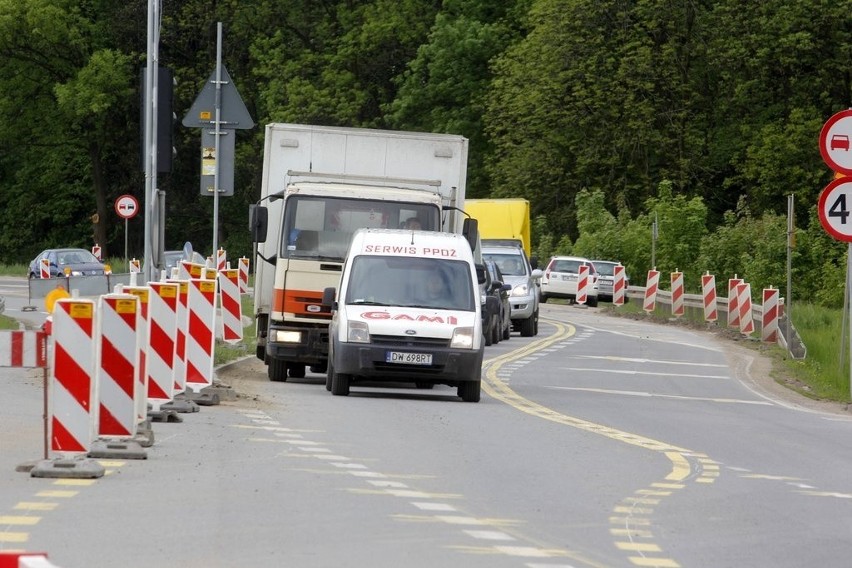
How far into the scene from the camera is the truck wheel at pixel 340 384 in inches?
843

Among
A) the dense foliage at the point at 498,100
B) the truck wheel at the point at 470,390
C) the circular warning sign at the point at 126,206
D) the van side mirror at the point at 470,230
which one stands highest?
the dense foliage at the point at 498,100

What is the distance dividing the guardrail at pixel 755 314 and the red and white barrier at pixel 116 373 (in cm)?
1885

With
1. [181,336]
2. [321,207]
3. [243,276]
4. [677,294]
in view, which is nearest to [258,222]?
[321,207]

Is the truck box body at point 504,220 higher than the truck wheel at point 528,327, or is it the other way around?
the truck box body at point 504,220

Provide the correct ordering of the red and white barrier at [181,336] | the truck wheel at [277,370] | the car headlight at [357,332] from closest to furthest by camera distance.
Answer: the red and white barrier at [181,336], the car headlight at [357,332], the truck wheel at [277,370]

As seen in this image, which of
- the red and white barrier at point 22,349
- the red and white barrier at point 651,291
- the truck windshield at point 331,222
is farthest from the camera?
the red and white barrier at point 651,291

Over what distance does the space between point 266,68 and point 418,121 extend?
738 centimetres

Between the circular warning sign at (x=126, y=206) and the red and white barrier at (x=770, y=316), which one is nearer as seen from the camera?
the red and white barrier at (x=770, y=316)

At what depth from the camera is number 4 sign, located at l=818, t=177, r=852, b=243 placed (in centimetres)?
2214

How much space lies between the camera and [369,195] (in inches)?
964

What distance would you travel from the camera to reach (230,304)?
83.5 feet

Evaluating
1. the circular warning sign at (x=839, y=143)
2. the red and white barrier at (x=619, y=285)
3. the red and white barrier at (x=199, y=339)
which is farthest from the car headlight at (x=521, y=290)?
the red and white barrier at (x=199, y=339)

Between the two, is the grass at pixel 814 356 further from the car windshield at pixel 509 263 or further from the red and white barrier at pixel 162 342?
the red and white barrier at pixel 162 342

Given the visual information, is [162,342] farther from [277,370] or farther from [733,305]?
[733,305]
